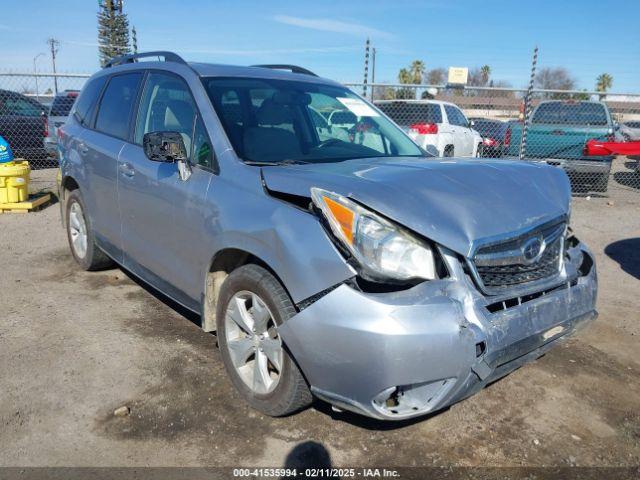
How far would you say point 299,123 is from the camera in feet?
11.9

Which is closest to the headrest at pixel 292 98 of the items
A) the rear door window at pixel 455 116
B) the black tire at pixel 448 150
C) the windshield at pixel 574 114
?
the black tire at pixel 448 150

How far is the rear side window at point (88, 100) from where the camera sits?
4.84 metres

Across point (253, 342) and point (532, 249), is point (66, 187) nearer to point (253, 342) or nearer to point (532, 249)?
point (253, 342)

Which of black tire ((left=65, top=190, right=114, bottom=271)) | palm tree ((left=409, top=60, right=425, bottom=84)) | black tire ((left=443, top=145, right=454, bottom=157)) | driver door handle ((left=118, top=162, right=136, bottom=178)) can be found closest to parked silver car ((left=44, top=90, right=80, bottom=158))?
black tire ((left=65, top=190, right=114, bottom=271))

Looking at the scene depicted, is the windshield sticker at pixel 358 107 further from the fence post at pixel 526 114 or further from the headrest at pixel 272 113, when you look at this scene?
the fence post at pixel 526 114

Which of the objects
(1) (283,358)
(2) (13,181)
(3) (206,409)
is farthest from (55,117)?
(1) (283,358)

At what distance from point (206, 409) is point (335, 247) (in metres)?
1.36

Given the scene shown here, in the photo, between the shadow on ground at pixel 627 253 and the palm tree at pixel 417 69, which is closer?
the shadow on ground at pixel 627 253

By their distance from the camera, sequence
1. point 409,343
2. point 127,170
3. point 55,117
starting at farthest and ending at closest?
point 55,117
point 127,170
point 409,343

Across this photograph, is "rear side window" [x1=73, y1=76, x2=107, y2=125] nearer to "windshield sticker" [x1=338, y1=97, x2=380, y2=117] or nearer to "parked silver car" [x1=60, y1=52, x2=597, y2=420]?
"parked silver car" [x1=60, y1=52, x2=597, y2=420]

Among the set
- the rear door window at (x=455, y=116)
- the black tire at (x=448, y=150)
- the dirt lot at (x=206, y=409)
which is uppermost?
the rear door window at (x=455, y=116)

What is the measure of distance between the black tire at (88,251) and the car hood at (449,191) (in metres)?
2.81

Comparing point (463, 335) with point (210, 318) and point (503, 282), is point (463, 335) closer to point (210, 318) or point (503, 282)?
point (503, 282)

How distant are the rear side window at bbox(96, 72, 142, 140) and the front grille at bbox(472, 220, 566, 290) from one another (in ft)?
9.58
